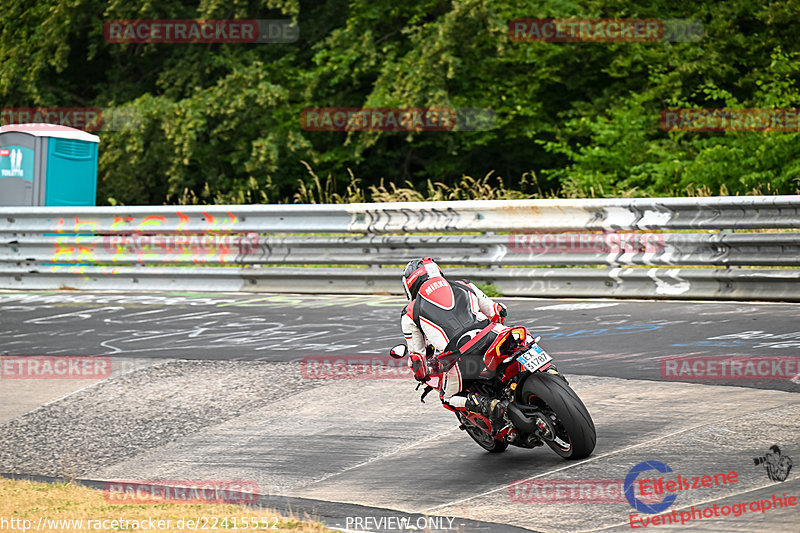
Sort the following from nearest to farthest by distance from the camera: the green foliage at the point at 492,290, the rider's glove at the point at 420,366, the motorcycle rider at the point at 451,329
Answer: the motorcycle rider at the point at 451,329, the rider's glove at the point at 420,366, the green foliage at the point at 492,290

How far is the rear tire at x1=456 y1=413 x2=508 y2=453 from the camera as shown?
6.61 m

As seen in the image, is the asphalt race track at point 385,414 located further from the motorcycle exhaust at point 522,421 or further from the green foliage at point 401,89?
the green foliage at point 401,89

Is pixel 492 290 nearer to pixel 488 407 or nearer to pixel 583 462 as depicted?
pixel 488 407

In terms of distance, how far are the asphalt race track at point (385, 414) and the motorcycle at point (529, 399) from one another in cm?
17

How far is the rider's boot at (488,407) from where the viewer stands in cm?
629

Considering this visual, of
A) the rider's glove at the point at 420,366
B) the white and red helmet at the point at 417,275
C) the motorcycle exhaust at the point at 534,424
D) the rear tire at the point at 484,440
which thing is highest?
the white and red helmet at the point at 417,275

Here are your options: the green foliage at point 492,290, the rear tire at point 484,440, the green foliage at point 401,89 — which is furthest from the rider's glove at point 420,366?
the green foliage at point 401,89

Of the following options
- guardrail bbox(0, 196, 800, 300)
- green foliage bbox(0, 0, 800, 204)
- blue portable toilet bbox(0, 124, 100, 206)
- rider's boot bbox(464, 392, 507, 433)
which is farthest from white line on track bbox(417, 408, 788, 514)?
green foliage bbox(0, 0, 800, 204)

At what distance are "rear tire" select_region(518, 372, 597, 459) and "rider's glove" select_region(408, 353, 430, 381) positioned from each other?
772 mm

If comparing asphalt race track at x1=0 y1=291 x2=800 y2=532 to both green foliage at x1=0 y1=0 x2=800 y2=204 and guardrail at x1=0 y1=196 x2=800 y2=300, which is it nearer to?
guardrail at x1=0 y1=196 x2=800 y2=300

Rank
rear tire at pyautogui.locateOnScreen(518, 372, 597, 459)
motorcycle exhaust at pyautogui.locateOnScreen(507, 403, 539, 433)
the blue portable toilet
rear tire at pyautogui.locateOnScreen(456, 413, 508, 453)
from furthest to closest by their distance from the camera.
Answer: the blue portable toilet, rear tire at pyautogui.locateOnScreen(456, 413, 508, 453), motorcycle exhaust at pyautogui.locateOnScreen(507, 403, 539, 433), rear tire at pyautogui.locateOnScreen(518, 372, 597, 459)

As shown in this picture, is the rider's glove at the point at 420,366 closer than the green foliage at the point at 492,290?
Yes

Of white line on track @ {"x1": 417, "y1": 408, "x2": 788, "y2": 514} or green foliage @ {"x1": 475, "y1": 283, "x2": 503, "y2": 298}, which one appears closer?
white line on track @ {"x1": 417, "y1": 408, "x2": 788, "y2": 514}

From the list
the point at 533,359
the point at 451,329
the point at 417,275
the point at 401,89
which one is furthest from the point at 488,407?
the point at 401,89
